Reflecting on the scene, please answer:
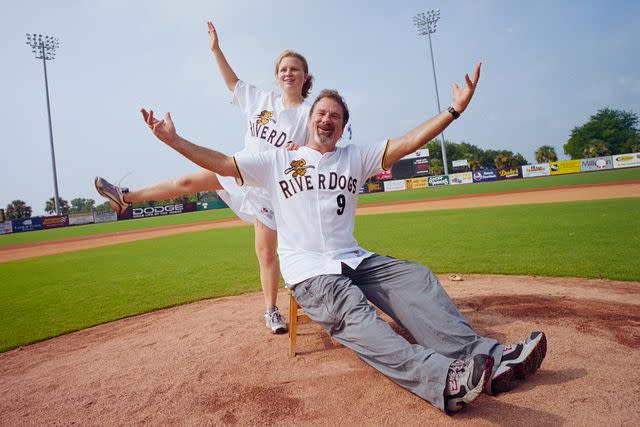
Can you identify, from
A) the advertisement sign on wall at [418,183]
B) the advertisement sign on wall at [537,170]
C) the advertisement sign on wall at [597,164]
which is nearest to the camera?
the advertisement sign on wall at [597,164]

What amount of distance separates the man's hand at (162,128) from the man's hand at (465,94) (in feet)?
6.70

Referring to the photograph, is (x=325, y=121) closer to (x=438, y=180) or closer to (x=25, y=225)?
(x=438, y=180)

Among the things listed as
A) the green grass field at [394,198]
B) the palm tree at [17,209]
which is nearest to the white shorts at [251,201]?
the green grass field at [394,198]

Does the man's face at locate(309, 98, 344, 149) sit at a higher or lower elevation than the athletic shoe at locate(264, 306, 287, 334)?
higher

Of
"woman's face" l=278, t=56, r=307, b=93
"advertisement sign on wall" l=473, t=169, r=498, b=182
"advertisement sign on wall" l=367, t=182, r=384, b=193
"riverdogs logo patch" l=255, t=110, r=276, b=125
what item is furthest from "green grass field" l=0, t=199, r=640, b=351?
"advertisement sign on wall" l=367, t=182, r=384, b=193

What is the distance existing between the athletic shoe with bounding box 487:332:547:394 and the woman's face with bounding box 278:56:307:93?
9.14 ft

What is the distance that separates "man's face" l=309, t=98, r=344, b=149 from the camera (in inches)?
116

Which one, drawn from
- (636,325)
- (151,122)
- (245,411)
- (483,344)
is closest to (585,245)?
(636,325)

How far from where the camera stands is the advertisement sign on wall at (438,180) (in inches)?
1971

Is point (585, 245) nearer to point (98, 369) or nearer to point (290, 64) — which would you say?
point (290, 64)

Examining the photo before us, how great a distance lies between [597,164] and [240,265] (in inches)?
1990

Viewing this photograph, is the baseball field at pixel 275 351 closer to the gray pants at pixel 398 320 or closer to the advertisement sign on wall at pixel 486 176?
the gray pants at pixel 398 320

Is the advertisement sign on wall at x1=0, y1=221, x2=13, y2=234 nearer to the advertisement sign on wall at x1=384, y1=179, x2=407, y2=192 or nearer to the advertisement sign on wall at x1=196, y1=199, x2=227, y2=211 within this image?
the advertisement sign on wall at x1=196, y1=199, x2=227, y2=211

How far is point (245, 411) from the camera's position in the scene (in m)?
2.21
